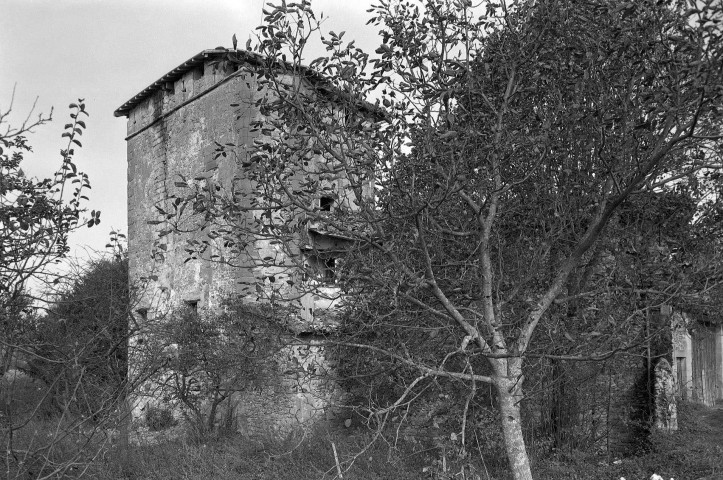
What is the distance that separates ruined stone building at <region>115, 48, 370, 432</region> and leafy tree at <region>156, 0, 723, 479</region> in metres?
5.90

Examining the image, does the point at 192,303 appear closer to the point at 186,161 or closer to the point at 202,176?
the point at 202,176

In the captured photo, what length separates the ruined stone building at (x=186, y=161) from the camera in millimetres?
13758

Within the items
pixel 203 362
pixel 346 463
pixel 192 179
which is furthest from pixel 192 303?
pixel 346 463

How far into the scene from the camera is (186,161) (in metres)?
15.5

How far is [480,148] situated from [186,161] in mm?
10752

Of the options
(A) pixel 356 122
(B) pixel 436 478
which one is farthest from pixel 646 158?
(B) pixel 436 478

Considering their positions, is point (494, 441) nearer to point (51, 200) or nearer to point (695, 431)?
point (695, 431)

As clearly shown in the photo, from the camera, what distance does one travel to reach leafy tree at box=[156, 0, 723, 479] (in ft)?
18.3

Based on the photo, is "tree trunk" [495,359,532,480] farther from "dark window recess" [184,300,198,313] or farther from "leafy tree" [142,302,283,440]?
"dark window recess" [184,300,198,313]

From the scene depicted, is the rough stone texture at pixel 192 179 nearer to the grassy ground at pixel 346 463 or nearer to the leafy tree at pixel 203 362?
the leafy tree at pixel 203 362

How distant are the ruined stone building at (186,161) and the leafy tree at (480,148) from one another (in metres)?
5.90

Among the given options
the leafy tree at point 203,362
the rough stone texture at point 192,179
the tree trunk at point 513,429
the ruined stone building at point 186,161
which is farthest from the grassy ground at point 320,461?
the ruined stone building at point 186,161

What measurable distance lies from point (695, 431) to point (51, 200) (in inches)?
465

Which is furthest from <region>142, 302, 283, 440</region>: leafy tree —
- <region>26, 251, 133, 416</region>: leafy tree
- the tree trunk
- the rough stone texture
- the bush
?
the tree trunk
